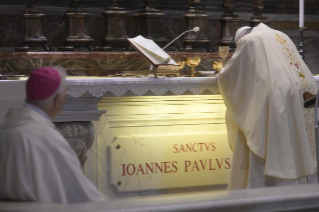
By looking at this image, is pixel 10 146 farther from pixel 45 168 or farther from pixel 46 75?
pixel 46 75

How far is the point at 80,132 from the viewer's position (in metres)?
4.35

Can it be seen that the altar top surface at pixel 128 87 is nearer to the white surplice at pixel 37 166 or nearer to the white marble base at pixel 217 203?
the white surplice at pixel 37 166

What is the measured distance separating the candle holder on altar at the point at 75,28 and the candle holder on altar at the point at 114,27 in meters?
0.22

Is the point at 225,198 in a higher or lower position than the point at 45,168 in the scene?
lower

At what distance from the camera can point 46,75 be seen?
2.50m

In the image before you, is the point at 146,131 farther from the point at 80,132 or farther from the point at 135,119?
the point at 80,132

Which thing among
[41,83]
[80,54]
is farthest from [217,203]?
[80,54]

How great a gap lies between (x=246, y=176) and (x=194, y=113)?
75cm

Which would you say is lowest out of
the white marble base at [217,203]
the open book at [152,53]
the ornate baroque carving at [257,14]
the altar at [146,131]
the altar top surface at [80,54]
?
the altar at [146,131]

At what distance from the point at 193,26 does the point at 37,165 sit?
4307 mm

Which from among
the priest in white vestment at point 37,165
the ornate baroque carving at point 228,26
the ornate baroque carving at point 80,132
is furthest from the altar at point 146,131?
the priest in white vestment at point 37,165

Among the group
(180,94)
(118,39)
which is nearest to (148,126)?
(180,94)

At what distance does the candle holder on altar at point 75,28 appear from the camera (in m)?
5.77

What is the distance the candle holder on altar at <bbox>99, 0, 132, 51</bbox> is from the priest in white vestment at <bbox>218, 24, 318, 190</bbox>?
5.65 feet
